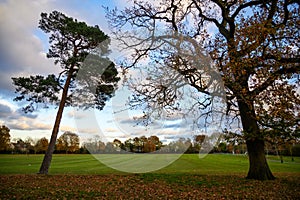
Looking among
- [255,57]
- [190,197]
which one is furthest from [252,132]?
[190,197]

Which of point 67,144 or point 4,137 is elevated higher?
point 4,137

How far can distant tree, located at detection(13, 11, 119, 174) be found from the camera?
18562 millimetres

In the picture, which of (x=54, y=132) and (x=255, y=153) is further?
(x=54, y=132)

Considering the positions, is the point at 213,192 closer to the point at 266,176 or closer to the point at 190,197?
the point at 190,197

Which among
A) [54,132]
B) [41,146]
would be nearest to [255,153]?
[54,132]

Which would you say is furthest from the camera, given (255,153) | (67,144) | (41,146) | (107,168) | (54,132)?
(41,146)

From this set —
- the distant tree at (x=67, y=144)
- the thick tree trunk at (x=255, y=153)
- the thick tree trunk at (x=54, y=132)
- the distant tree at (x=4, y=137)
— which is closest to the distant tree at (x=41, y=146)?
the distant tree at (x=67, y=144)

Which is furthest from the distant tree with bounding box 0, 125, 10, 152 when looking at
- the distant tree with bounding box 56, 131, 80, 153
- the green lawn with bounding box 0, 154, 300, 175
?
the green lawn with bounding box 0, 154, 300, 175

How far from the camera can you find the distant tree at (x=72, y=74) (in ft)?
60.9

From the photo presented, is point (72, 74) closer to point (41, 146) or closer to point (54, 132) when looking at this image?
point (54, 132)

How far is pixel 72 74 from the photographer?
779 inches

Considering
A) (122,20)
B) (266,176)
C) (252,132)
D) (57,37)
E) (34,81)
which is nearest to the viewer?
(252,132)

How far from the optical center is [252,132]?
1169 cm

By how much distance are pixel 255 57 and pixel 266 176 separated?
22.2ft
